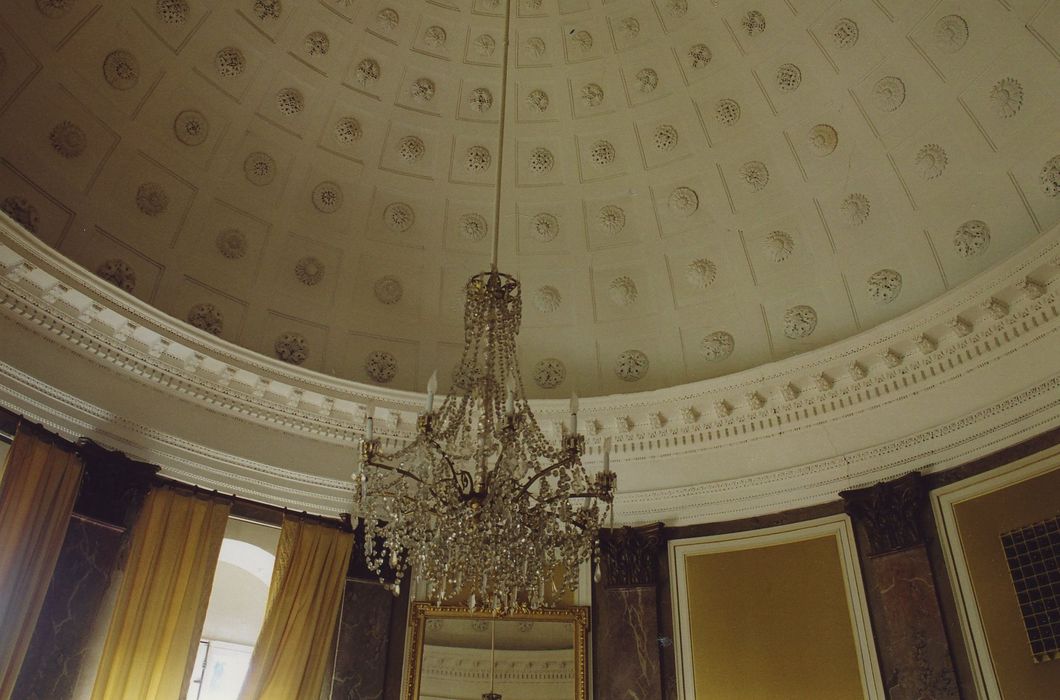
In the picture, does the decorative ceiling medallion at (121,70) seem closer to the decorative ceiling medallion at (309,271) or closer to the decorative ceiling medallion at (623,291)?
the decorative ceiling medallion at (309,271)

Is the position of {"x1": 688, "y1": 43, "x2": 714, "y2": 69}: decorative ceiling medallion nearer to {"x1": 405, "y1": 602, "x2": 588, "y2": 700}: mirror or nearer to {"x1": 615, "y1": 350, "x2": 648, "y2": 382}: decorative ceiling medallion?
{"x1": 615, "y1": 350, "x2": 648, "y2": 382}: decorative ceiling medallion

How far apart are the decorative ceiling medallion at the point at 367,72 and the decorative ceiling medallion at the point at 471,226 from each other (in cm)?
191

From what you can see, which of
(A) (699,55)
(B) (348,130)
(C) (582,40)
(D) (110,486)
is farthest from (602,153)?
(D) (110,486)

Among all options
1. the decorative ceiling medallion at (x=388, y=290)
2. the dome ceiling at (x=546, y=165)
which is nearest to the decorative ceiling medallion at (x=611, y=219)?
the dome ceiling at (x=546, y=165)

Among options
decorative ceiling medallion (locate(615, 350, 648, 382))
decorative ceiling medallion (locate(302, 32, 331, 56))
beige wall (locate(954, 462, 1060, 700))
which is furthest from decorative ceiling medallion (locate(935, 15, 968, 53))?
decorative ceiling medallion (locate(302, 32, 331, 56))

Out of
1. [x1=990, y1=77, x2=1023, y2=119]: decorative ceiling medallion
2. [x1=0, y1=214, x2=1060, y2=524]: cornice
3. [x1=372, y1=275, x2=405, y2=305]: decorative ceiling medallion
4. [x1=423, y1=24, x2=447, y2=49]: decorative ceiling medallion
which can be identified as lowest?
[x1=0, y1=214, x2=1060, y2=524]: cornice

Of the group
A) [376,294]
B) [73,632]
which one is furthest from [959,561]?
[73,632]

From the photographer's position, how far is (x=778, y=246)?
33.5ft

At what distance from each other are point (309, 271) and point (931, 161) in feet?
22.8

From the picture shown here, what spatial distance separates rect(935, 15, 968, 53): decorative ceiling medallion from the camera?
29.0 ft

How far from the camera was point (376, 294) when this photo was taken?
10.8 meters

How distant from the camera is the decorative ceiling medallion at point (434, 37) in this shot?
1036cm

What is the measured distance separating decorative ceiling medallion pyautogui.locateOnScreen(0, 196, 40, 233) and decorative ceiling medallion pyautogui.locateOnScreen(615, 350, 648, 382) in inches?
248

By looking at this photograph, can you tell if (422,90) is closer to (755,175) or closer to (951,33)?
(755,175)
